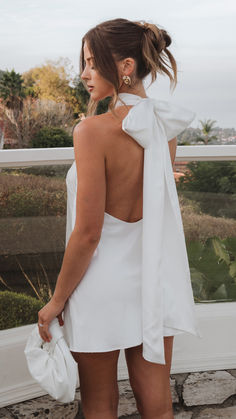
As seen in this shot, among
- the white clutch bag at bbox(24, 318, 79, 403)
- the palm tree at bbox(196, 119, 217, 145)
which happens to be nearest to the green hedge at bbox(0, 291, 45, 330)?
the white clutch bag at bbox(24, 318, 79, 403)

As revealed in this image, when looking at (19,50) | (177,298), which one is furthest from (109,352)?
(19,50)

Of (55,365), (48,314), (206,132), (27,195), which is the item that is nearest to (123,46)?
(48,314)

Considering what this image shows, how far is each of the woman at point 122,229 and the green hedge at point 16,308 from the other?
0.71m

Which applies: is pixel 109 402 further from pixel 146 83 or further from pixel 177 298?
pixel 146 83

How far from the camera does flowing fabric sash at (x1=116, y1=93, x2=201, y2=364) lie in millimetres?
1137

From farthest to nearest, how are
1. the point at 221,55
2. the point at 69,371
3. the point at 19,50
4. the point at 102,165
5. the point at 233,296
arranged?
the point at 221,55
the point at 19,50
the point at 233,296
the point at 69,371
the point at 102,165

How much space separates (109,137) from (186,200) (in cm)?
114

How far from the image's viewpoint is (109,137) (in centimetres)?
107

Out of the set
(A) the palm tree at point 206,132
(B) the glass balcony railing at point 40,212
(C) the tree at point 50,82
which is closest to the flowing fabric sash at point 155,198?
(B) the glass balcony railing at point 40,212

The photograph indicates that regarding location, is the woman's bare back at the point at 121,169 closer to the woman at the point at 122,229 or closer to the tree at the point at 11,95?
the woman at the point at 122,229

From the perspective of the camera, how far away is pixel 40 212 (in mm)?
1905

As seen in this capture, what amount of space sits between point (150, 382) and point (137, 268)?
0.97 feet

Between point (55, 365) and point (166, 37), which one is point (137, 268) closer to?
point (55, 365)

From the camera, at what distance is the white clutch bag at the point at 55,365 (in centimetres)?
120
